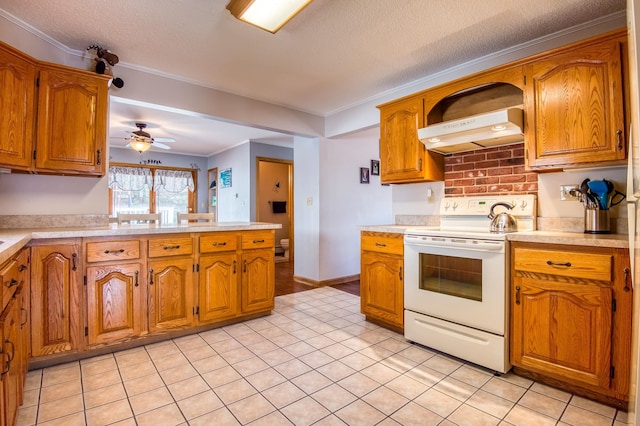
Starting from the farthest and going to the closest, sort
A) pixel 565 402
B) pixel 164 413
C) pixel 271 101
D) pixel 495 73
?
pixel 271 101
pixel 495 73
pixel 565 402
pixel 164 413

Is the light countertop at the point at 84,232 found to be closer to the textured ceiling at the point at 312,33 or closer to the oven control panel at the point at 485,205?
the textured ceiling at the point at 312,33

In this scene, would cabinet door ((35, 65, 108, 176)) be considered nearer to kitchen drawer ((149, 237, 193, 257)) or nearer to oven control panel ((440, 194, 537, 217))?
kitchen drawer ((149, 237, 193, 257))

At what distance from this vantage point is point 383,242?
2799 mm

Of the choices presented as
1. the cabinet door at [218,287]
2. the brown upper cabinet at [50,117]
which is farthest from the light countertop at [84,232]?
the brown upper cabinet at [50,117]

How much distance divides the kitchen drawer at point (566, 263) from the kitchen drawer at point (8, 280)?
2.61 meters

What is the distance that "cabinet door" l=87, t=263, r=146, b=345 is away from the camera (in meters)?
2.22

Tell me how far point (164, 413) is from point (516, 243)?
88.2 inches

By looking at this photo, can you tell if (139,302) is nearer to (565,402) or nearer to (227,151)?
(565,402)

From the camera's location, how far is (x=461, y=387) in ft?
6.21

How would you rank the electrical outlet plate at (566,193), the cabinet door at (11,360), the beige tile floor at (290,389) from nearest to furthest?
the cabinet door at (11,360) → the beige tile floor at (290,389) → the electrical outlet plate at (566,193)

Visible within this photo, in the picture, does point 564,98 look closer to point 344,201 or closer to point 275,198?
point 344,201

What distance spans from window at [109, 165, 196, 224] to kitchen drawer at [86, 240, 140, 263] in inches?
188

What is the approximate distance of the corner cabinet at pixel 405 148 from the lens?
9.16ft

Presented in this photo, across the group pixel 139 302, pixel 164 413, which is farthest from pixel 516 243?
pixel 139 302
